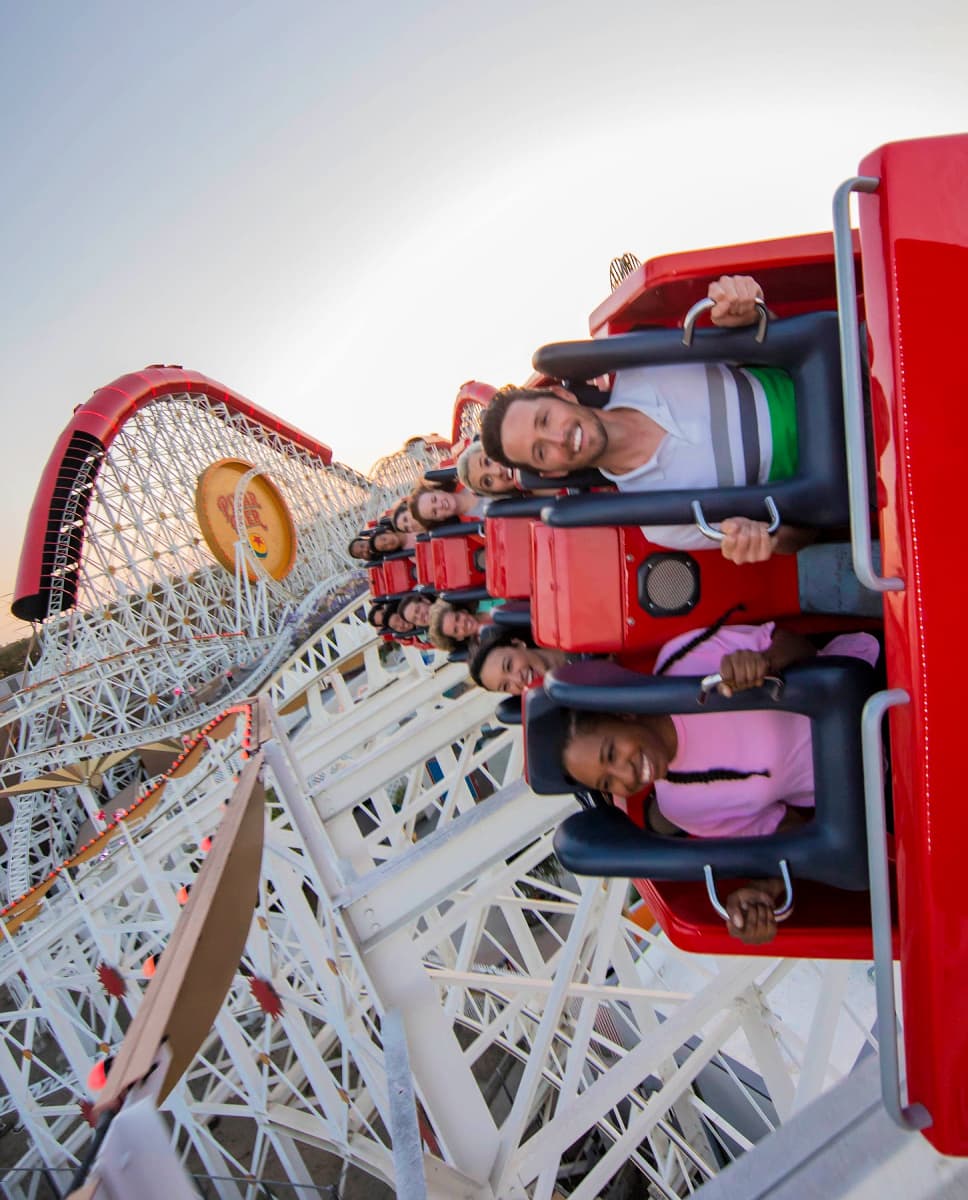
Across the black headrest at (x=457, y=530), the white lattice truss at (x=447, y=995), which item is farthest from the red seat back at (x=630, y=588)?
the black headrest at (x=457, y=530)

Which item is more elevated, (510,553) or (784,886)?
(510,553)

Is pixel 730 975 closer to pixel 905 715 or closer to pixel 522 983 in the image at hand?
pixel 522 983

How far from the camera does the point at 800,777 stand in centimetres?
141

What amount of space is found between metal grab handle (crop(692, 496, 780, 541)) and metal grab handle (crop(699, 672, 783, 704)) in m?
0.28

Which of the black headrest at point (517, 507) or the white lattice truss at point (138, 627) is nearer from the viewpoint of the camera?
the black headrest at point (517, 507)

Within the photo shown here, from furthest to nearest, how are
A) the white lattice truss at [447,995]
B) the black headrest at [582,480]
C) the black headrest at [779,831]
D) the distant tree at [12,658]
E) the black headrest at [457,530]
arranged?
the distant tree at [12,658] < the black headrest at [457,530] < the white lattice truss at [447,995] < the black headrest at [582,480] < the black headrest at [779,831]

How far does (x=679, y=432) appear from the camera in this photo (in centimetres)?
143

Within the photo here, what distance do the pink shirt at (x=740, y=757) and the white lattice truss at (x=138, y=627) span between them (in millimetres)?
9984

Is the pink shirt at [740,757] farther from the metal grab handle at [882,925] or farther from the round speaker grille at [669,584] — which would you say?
the metal grab handle at [882,925]

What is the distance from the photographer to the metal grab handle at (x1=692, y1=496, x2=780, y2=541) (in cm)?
128

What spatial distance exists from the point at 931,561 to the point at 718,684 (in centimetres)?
40

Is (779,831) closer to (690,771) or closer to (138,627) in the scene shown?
(690,771)

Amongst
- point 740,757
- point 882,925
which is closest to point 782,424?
point 740,757

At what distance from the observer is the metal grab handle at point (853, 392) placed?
99cm
